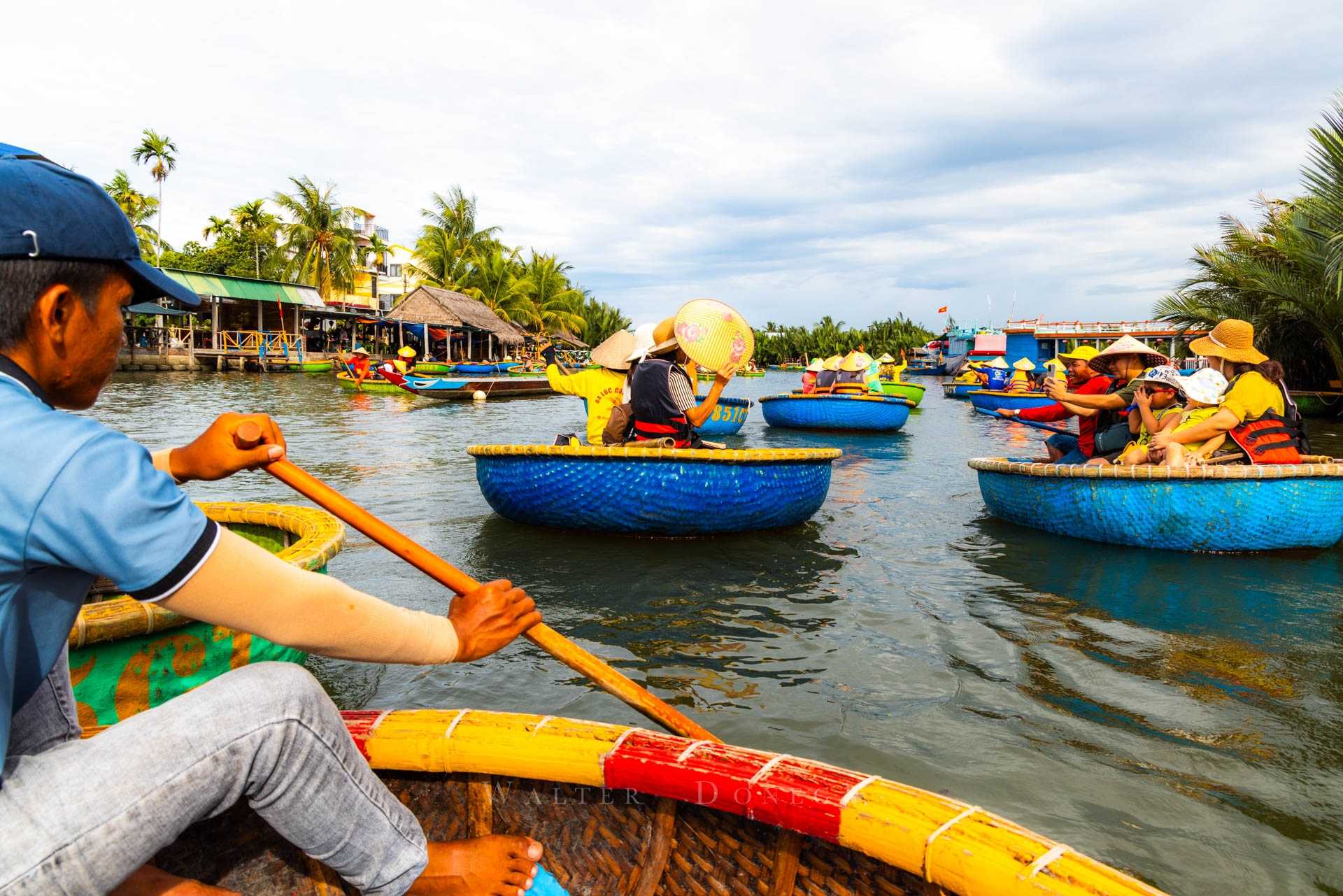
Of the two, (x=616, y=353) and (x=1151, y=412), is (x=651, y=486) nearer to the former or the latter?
(x=616, y=353)

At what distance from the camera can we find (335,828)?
63.1 inches

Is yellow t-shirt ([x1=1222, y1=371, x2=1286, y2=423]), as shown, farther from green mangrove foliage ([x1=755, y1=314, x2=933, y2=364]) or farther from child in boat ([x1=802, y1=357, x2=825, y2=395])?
green mangrove foliage ([x1=755, y1=314, x2=933, y2=364])

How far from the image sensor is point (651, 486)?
6328 mm

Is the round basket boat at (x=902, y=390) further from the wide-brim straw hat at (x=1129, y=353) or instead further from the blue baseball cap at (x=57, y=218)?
the blue baseball cap at (x=57, y=218)

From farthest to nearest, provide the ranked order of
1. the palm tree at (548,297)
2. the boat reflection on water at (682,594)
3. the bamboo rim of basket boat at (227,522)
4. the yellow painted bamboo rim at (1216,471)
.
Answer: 1. the palm tree at (548,297)
2. the yellow painted bamboo rim at (1216,471)
3. the boat reflection on water at (682,594)
4. the bamboo rim of basket boat at (227,522)

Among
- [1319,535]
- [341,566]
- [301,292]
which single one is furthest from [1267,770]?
[301,292]

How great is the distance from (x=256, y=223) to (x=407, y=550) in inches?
1936

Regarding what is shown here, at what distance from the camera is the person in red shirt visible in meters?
7.62

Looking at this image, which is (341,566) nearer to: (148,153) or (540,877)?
(540,877)

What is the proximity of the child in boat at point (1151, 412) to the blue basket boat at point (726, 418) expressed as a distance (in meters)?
9.31

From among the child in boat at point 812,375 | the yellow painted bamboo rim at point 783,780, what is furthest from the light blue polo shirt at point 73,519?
the child in boat at point 812,375

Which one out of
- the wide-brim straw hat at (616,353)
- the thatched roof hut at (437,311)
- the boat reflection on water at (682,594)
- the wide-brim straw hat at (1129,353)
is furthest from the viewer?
the thatched roof hut at (437,311)

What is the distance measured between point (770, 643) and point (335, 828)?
10.5 ft

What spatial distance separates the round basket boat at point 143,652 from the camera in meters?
2.47
